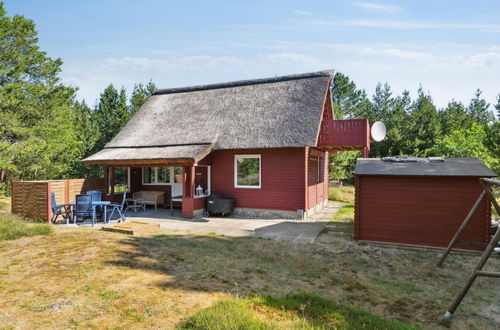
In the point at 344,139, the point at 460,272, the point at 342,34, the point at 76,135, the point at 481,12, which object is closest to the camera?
the point at 460,272

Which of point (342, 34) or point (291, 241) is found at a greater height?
point (342, 34)

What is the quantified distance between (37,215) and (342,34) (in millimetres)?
12971

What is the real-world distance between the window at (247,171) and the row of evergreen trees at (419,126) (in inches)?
399

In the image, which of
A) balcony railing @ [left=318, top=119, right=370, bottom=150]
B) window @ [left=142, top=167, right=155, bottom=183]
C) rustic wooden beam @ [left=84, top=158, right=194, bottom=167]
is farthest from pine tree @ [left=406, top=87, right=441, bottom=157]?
rustic wooden beam @ [left=84, top=158, right=194, bottom=167]

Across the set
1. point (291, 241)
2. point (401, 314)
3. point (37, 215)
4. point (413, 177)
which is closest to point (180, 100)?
point (37, 215)

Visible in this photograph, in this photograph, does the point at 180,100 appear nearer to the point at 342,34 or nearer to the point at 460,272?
the point at 342,34

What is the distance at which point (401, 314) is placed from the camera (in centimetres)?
475

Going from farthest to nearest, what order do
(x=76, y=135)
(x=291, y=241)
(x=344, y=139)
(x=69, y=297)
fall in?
1. (x=76, y=135)
2. (x=344, y=139)
3. (x=291, y=241)
4. (x=69, y=297)

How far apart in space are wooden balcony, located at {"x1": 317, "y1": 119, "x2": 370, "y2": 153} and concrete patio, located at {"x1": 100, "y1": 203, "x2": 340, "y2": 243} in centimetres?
345

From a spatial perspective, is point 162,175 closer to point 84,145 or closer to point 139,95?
point 84,145

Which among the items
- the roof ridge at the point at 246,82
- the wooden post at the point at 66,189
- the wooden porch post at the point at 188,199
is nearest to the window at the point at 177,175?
the wooden porch post at the point at 188,199

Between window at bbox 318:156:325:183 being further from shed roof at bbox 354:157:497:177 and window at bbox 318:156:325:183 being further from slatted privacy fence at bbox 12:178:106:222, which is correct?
slatted privacy fence at bbox 12:178:106:222

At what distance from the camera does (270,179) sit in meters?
13.5

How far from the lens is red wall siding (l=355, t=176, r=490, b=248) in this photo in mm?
8195
